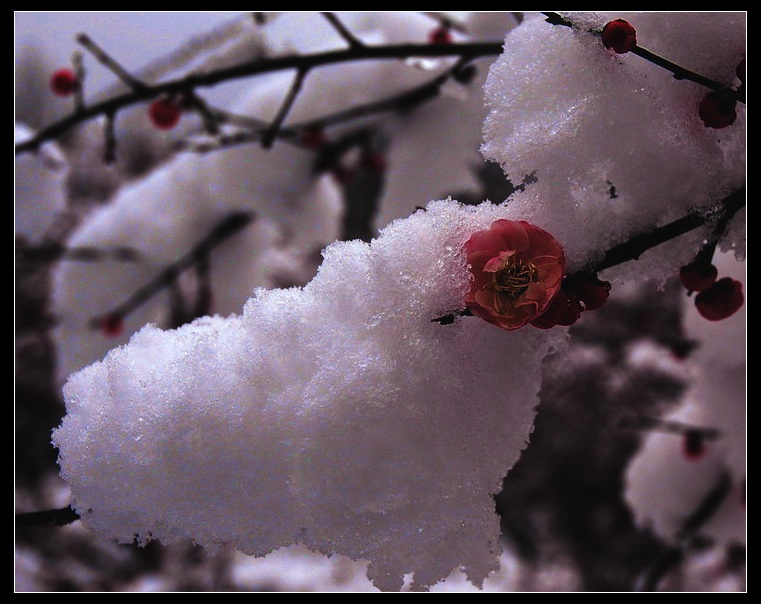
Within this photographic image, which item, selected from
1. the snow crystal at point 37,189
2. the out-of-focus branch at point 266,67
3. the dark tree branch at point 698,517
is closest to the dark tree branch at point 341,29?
the out-of-focus branch at point 266,67

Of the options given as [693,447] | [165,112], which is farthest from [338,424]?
[693,447]

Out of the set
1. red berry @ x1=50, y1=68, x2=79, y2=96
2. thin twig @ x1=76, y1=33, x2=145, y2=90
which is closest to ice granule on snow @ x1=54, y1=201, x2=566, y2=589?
thin twig @ x1=76, y1=33, x2=145, y2=90

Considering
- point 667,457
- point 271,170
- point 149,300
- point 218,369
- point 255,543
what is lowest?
point 255,543

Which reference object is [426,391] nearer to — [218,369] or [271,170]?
[218,369]

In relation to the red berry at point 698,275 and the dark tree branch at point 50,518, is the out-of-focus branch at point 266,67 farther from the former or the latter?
the dark tree branch at point 50,518

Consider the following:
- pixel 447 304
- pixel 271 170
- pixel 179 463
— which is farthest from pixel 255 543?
pixel 271 170

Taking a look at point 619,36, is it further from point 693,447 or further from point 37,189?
point 37,189
